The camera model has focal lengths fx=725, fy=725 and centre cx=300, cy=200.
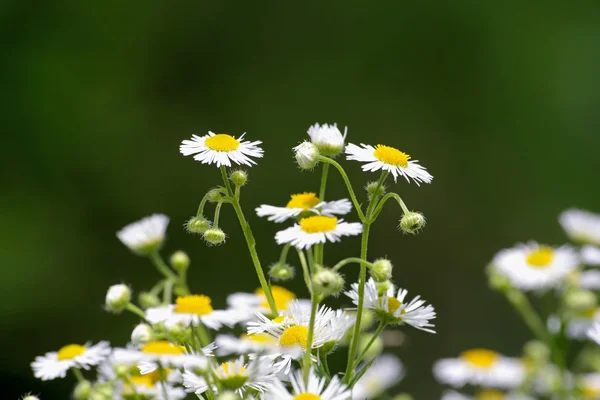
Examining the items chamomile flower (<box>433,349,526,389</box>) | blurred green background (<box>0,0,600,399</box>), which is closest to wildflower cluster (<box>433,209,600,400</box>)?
chamomile flower (<box>433,349,526,389</box>)

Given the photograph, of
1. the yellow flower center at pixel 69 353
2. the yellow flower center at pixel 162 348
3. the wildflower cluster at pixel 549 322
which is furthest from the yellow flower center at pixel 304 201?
the wildflower cluster at pixel 549 322

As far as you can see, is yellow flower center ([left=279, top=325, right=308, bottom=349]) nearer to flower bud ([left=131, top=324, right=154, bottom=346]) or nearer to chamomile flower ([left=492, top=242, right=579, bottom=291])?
flower bud ([left=131, top=324, right=154, bottom=346])

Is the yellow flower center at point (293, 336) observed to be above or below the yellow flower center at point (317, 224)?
below

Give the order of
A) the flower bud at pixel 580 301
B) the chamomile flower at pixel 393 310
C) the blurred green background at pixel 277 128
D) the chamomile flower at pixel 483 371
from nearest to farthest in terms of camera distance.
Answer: the chamomile flower at pixel 393 310 → the flower bud at pixel 580 301 → the chamomile flower at pixel 483 371 → the blurred green background at pixel 277 128

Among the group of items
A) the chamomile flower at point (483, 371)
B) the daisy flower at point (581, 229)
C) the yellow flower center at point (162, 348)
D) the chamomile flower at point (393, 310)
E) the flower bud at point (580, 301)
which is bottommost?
the yellow flower center at point (162, 348)

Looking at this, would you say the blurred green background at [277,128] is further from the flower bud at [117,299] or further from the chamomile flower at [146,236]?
the flower bud at [117,299]

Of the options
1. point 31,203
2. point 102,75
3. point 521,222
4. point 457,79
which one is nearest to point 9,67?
point 102,75
